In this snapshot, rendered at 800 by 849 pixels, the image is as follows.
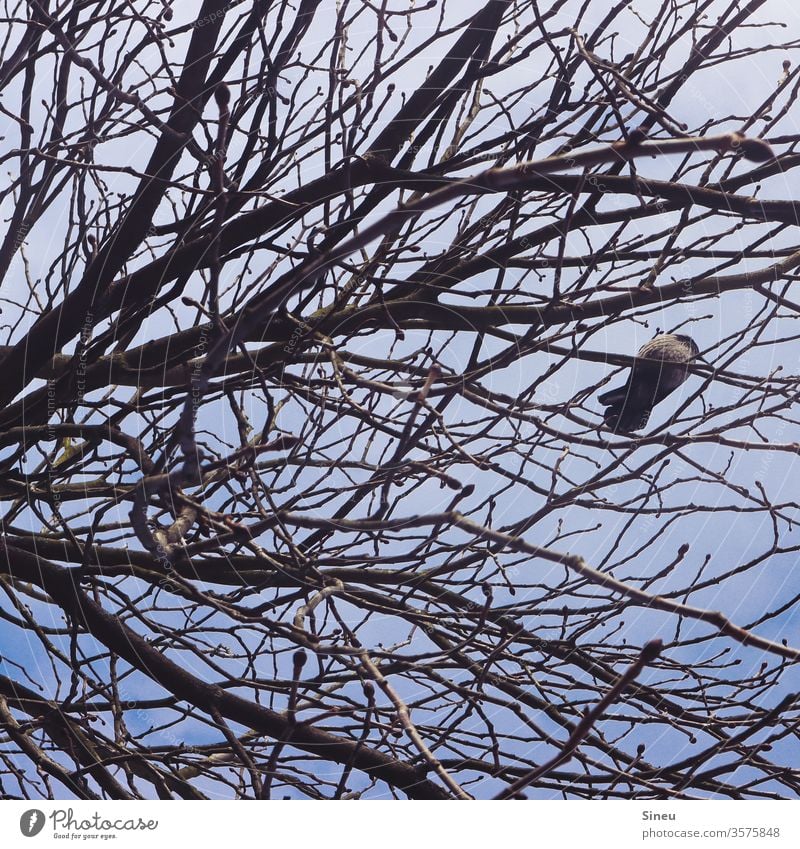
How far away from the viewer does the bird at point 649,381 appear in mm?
1582

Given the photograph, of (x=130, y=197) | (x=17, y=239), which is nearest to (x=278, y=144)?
(x=130, y=197)

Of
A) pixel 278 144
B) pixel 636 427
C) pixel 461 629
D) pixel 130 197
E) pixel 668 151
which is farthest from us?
pixel 130 197

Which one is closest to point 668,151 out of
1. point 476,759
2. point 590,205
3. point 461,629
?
point 590,205

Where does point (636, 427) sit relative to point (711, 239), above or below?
below

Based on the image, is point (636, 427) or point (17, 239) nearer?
point (636, 427)

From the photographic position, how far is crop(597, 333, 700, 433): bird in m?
1.58

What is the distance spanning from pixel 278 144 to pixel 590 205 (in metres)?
0.73

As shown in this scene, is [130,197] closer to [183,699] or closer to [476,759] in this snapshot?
[183,699]

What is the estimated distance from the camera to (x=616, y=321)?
1.72m

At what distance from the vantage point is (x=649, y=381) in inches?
62.5

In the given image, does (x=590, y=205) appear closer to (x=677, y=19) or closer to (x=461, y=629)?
(x=677, y=19)

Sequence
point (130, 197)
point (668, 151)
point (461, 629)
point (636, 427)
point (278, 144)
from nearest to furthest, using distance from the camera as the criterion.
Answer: point (668, 151) < point (636, 427) < point (461, 629) < point (278, 144) < point (130, 197)
